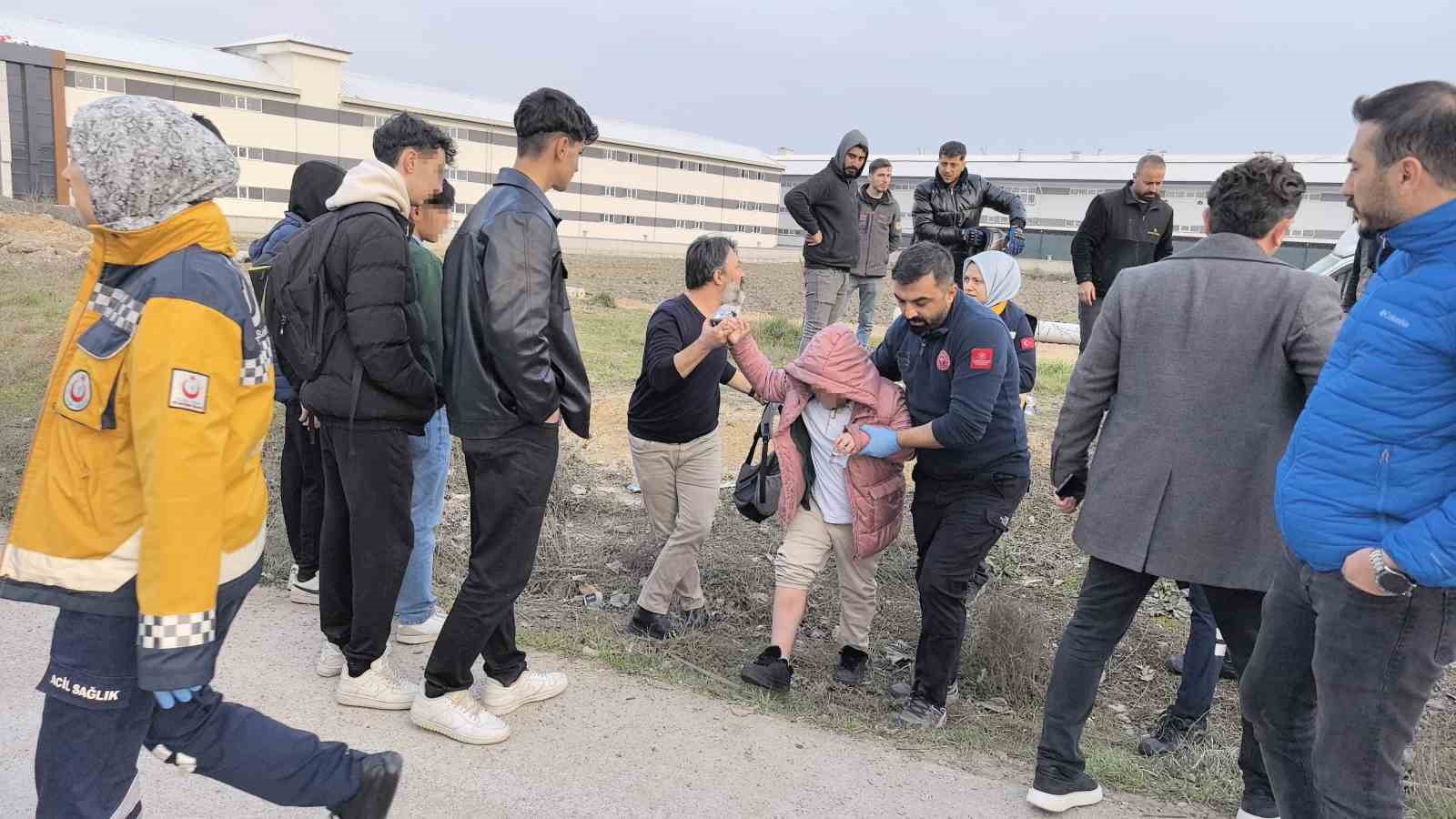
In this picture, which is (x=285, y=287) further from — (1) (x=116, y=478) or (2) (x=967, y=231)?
(2) (x=967, y=231)

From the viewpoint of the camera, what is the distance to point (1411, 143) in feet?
7.57

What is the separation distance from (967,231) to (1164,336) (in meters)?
5.05

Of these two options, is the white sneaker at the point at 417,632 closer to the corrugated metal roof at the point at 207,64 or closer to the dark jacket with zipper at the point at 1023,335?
the dark jacket with zipper at the point at 1023,335

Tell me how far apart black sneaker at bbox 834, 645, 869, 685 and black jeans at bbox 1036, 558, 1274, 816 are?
4.25 feet

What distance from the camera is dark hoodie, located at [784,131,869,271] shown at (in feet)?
27.1

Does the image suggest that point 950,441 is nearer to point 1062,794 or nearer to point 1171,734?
point 1062,794

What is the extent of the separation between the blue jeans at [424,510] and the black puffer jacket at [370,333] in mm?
600

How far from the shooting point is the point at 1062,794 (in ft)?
11.0

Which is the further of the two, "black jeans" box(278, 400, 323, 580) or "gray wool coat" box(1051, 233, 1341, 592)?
"black jeans" box(278, 400, 323, 580)

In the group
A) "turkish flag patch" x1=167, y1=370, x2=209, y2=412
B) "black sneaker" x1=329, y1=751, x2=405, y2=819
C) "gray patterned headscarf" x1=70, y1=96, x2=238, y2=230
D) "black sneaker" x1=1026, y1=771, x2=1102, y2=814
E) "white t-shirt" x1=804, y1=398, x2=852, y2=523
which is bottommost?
"black sneaker" x1=1026, y1=771, x2=1102, y2=814

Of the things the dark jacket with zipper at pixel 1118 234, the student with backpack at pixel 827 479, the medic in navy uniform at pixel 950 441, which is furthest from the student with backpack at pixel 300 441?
the dark jacket with zipper at pixel 1118 234

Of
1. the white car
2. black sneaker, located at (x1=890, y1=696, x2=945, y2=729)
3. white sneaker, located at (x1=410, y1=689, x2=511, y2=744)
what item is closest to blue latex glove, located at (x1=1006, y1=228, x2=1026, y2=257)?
the white car

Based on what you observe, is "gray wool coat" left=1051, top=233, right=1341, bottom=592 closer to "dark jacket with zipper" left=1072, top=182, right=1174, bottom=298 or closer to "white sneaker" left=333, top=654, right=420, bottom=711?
"white sneaker" left=333, top=654, right=420, bottom=711

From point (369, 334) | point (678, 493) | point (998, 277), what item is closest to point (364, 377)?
point (369, 334)
